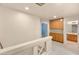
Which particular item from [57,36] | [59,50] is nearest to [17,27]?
[59,50]

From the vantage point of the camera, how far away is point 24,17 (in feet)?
6.71

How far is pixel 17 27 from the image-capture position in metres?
2.16

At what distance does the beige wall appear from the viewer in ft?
6.16

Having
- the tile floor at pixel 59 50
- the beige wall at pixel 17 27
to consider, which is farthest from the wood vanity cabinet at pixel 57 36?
the beige wall at pixel 17 27

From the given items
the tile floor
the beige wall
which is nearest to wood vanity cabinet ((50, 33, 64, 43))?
the tile floor

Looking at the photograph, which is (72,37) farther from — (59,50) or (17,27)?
Answer: (17,27)

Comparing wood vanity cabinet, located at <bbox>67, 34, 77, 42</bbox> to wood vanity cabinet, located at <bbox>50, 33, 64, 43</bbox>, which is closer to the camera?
wood vanity cabinet, located at <bbox>50, 33, 64, 43</bbox>

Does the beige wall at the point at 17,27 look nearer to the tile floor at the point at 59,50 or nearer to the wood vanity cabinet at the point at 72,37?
the tile floor at the point at 59,50

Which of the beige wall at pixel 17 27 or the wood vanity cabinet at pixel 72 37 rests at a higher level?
the beige wall at pixel 17 27

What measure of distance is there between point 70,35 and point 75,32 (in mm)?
237

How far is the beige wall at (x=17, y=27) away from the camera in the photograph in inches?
74.0

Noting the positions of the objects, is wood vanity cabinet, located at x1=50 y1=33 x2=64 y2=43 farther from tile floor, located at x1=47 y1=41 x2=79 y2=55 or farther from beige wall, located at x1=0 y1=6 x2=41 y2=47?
beige wall, located at x1=0 y1=6 x2=41 y2=47

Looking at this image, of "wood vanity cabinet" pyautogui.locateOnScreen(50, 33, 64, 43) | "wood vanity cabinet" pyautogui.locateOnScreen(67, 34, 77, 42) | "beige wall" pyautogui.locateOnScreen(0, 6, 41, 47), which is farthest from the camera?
"wood vanity cabinet" pyautogui.locateOnScreen(67, 34, 77, 42)
